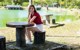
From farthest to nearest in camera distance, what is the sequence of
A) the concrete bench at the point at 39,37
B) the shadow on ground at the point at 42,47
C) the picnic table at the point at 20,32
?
the concrete bench at the point at 39,37 → the shadow on ground at the point at 42,47 → the picnic table at the point at 20,32

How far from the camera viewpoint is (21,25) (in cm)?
759

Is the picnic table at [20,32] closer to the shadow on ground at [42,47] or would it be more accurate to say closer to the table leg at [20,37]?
the table leg at [20,37]

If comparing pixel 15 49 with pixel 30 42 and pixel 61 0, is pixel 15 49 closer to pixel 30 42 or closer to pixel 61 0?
pixel 30 42

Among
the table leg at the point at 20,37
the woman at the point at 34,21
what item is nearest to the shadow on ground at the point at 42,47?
the table leg at the point at 20,37

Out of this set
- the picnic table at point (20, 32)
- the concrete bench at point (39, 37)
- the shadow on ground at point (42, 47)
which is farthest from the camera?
the concrete bench at point (39, 37)

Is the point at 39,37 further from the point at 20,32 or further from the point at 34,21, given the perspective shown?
the point at 20,32

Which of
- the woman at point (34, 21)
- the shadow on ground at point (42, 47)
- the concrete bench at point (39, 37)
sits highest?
the woman at point (34, 21)

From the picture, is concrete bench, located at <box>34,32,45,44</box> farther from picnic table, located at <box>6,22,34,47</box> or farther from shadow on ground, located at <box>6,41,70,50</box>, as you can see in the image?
picnic table, located at <box>6,22,34,47</box>

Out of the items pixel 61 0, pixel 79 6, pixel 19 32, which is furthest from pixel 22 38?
pixel 61 0

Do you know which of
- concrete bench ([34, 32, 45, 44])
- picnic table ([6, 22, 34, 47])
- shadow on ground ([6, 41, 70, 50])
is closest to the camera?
picnic table ([6, 22, 34, 47])

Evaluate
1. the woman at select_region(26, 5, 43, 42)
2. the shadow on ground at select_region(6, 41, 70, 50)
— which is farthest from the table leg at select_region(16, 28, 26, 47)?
the woman at select_region(26, 5, 43, 42)

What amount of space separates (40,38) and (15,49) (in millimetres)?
998

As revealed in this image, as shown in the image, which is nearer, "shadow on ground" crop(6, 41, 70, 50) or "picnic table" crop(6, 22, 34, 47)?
"picnic table" crop(6, 22, 34, 47)

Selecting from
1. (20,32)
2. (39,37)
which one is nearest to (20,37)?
(20,32)
